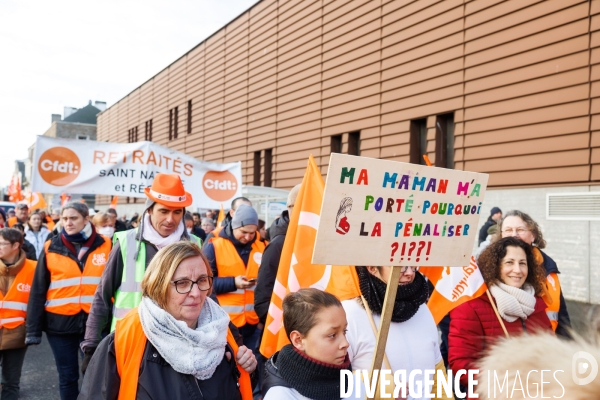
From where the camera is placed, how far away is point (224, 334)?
96.7 inches

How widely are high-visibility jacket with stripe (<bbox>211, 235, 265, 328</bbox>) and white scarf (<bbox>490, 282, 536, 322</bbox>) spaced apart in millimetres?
2163

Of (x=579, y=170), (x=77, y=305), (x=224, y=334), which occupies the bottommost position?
(x=77, y=305)

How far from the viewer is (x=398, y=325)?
2719 millimetres

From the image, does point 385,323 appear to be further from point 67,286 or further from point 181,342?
point 67,286

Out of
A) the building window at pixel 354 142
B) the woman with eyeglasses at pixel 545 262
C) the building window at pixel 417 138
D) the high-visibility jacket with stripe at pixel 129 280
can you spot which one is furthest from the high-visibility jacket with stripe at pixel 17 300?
the building window at pixel 354 142

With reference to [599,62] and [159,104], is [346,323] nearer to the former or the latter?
[599,62]

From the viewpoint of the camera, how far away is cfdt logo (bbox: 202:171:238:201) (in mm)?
7969

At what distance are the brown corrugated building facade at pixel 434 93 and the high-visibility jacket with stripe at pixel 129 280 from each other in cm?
954

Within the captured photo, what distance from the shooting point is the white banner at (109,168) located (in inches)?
249

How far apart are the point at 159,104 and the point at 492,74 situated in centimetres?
2516

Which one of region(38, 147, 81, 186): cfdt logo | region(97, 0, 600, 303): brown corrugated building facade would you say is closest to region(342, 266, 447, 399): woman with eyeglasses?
region(38, 147, 81, 186): cfdt logo

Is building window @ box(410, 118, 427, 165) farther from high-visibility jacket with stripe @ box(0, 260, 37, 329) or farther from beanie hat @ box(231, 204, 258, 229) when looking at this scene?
high-visibility jacket with stripe @ box(0, 260, 37, 329)

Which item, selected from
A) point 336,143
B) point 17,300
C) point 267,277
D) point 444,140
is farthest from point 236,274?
point 336,143

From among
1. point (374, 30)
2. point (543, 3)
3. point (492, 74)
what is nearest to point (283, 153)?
point (374, 30)
